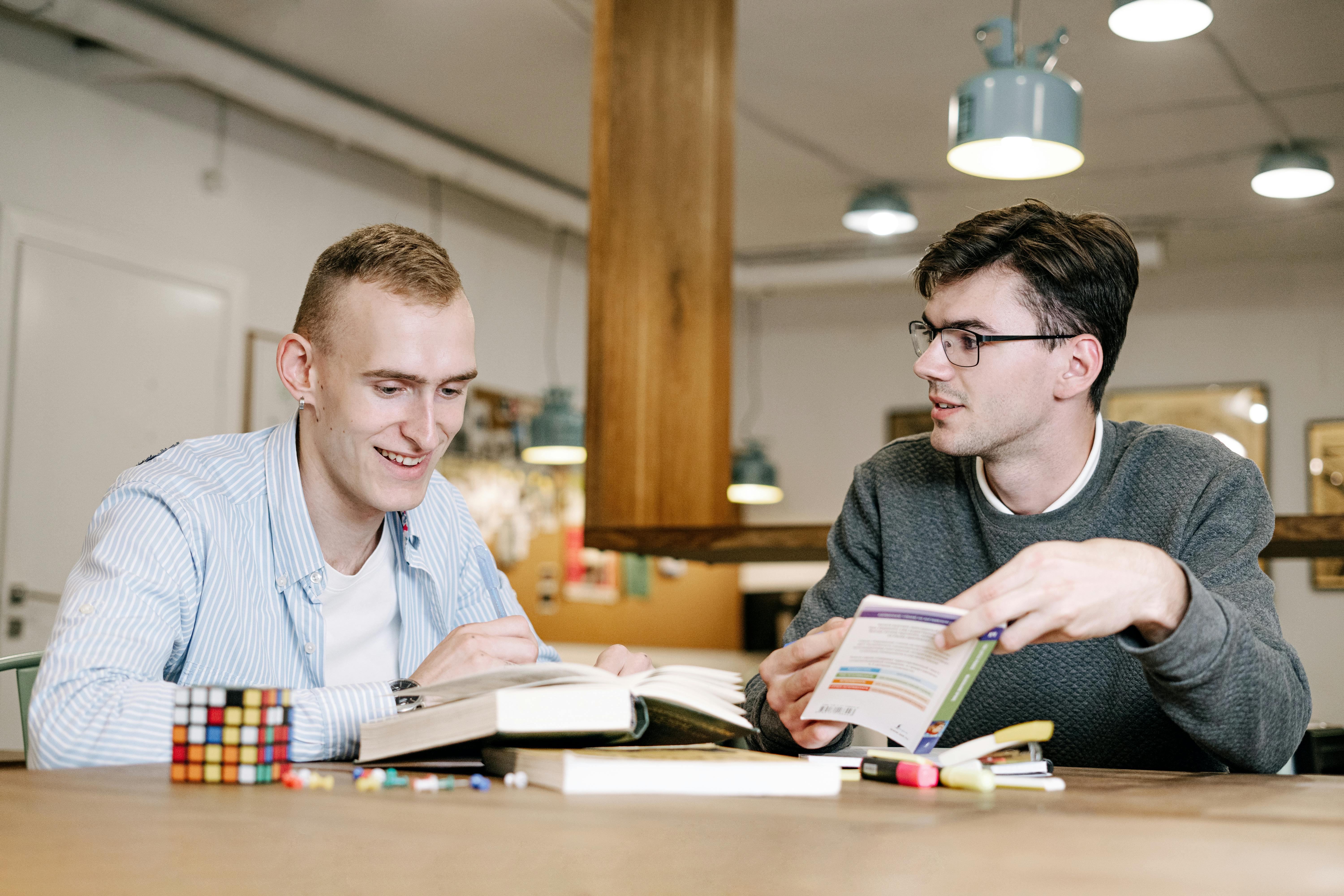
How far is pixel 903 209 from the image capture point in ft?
19.2

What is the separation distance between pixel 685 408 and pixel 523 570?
3.80 m

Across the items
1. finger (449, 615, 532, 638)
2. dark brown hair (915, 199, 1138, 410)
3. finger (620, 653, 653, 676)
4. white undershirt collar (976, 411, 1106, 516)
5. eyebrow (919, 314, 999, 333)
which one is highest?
dark brown hair (915, 199, 1138, 410)

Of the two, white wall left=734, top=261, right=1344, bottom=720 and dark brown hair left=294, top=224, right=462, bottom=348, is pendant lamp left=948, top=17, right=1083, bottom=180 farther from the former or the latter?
white wall left=734, top=261, right=1344, bottom=720

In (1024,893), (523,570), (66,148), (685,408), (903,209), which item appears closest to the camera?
(1024,893)

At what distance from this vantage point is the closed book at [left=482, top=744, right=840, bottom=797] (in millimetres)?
1000

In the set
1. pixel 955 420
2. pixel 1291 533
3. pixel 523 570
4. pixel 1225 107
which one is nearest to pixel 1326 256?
pixel 1225 107

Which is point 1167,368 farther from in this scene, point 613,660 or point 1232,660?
point 613,660

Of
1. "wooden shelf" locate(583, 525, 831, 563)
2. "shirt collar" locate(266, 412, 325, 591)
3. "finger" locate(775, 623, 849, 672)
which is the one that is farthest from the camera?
"wooden shelf" locate(583, 525, 831, 563)

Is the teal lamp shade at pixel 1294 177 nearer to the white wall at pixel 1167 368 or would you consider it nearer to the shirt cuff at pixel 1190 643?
the white wall at pixel 1167 368

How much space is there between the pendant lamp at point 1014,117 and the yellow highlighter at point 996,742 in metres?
2.35

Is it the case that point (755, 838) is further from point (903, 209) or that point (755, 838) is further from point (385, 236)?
point (903, 209)

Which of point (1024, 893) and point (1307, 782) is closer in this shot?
point (1024, 893)

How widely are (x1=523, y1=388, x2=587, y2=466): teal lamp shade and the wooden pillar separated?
8.29ft

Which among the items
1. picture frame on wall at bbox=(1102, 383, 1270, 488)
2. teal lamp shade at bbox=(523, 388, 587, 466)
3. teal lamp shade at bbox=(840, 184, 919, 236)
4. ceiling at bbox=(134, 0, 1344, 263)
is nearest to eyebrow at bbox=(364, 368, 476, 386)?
ceiling at bbox=(134, 0, 1344, 263)
